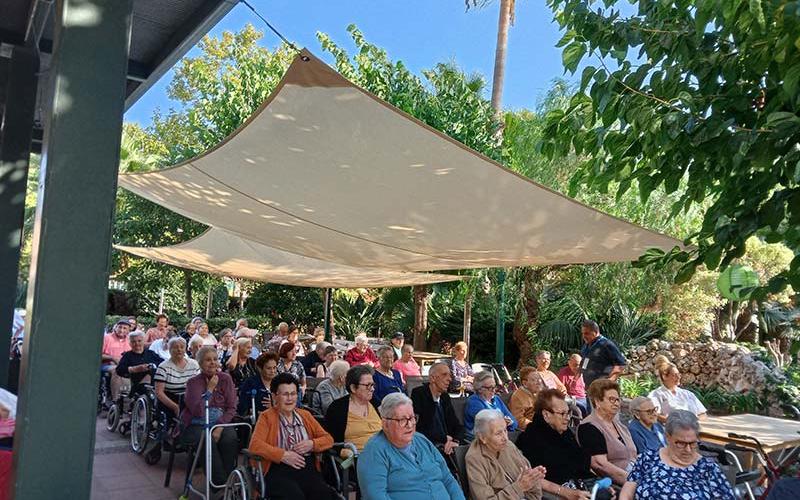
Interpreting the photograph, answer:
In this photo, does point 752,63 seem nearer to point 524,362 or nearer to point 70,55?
point 70,55

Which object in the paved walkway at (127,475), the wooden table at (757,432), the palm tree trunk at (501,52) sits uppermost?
the palm tree trunk at (501,52)

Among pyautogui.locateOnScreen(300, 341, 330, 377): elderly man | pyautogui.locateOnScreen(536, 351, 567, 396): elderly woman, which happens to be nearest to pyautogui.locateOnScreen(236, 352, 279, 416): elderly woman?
pyautogui.locateOnScreen(300, 341, 330, 377): elderly man

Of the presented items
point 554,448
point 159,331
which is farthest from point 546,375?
point 159,331

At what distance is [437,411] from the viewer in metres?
4.99

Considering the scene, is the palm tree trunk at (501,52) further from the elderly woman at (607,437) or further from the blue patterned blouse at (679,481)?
the blue patterned blouse at (679,481)

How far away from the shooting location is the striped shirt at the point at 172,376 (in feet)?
18.7

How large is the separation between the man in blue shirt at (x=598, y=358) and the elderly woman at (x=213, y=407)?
11.9ft

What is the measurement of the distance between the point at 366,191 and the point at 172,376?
2.53m

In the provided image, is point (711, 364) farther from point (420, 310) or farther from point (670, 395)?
point (670, 395)

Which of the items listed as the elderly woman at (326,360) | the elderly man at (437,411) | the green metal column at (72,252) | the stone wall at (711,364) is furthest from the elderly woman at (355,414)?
the stone wall at (711,364)

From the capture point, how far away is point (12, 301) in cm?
561

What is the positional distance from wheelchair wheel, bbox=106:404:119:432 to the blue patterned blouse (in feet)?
17.9

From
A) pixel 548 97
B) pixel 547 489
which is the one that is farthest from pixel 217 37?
pixel 547 489

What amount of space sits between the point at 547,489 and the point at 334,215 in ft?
9.01
